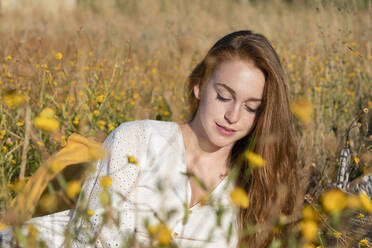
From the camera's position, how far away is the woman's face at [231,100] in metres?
1.82

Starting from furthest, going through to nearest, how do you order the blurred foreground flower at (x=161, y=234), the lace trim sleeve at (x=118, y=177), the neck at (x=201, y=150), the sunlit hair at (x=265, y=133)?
the neck at (x=201, y=150), the sunlit hair at (x=265, y=133), the lace trim sleeve at (x=118, y=177), the blurred foreground flower at (x=161, y=234)

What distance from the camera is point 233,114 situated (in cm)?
178

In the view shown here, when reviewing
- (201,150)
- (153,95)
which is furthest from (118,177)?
(153,95)

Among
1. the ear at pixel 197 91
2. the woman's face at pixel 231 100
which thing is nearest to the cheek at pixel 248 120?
the woman's face at pixel 231 100

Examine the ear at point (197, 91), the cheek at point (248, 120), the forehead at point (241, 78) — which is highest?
the forehead at point (241, 78)

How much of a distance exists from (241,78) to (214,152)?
46 cm

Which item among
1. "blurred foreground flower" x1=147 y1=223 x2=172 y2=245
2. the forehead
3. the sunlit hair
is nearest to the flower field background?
the sunlit hair

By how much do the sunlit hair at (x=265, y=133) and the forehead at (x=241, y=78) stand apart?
0.11 feet

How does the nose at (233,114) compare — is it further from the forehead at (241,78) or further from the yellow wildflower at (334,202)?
the yellow wildflower at (334,202)

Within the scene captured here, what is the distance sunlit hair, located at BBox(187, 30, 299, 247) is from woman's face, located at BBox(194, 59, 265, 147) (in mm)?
55

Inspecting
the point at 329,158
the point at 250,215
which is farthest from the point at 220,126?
the point at 329,158

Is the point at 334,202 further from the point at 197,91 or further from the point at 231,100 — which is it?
the point at 197,91

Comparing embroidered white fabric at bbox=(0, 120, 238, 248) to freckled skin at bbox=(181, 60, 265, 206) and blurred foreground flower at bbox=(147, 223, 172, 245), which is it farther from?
blurred foreground flower at bbox=(147, 223, 172, 245)

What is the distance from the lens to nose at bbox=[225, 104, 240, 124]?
5.83ft
